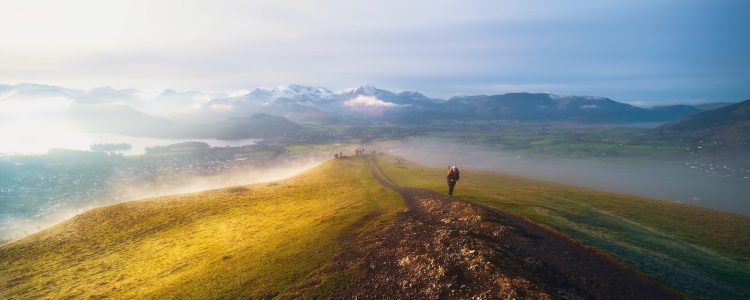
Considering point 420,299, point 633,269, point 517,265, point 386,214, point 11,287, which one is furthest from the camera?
point 386,214

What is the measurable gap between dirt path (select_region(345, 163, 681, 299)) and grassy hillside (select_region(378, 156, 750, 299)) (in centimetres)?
473

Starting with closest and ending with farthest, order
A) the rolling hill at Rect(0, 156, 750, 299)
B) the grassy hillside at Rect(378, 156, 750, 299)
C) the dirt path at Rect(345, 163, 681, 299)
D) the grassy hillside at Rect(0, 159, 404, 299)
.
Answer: the dirt path at Rect(345, 163, 681, 299) < the rolling hill at Rect(0, 156, 750, 299) < the grassy hillside at Rect(378, 156, 750, 299) < the grassy hillside at Rect(0, 159, 404, 299)

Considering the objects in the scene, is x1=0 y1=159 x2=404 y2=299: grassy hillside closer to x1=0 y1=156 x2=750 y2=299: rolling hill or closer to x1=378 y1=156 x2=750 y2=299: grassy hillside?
x1=0 y1=156 x2=750 y2=299: rolling hill

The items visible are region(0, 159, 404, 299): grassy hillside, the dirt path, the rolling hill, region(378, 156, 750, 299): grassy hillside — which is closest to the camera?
the dirt path

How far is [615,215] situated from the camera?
203 ft

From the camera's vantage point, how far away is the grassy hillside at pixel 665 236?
109ft

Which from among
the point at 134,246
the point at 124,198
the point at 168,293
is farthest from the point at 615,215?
the point at 124,198

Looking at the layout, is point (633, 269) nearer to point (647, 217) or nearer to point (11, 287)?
point (647, 217)

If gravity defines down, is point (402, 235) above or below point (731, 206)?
above

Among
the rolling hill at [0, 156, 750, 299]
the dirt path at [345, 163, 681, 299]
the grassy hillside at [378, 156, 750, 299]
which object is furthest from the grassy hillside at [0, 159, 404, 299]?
the grassy hillside at [378, 156, 750, 299]

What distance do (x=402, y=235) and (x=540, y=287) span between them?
15804 millimetres

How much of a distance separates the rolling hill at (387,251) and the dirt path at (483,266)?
0.45ft

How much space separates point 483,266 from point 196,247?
4075 cm

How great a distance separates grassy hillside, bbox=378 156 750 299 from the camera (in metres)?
33.3
